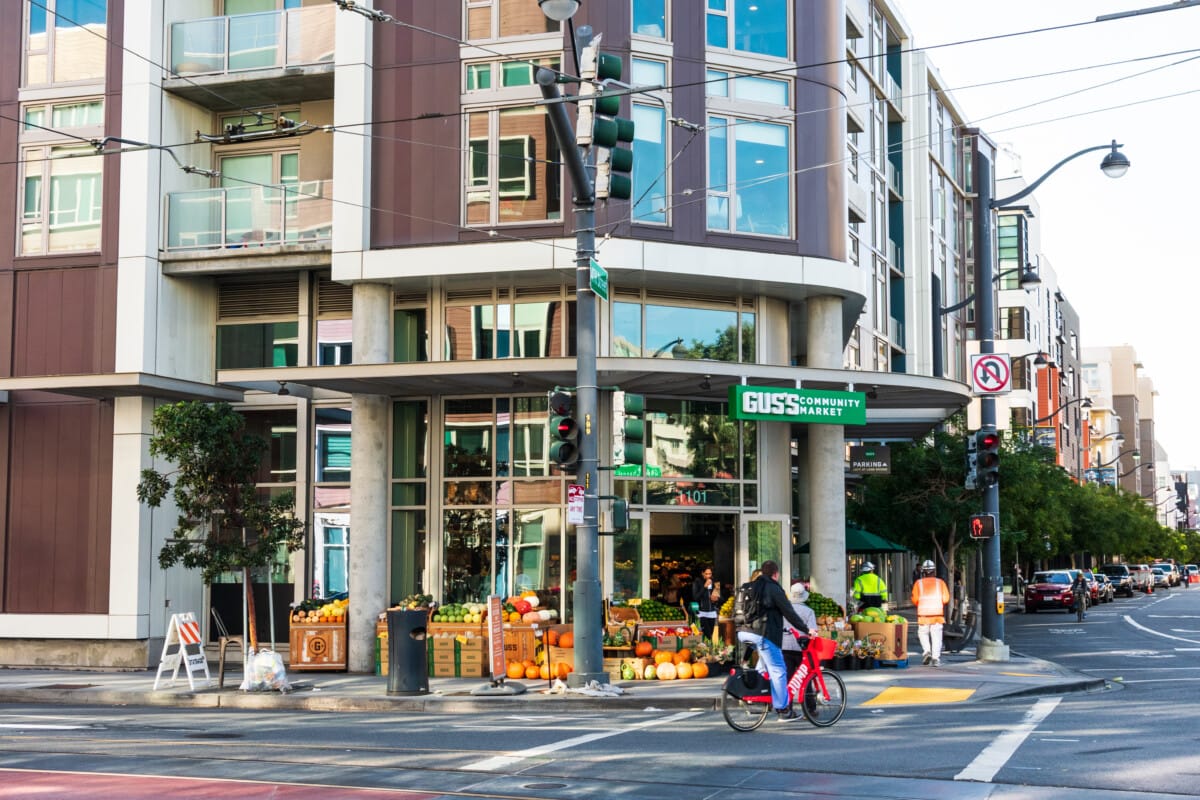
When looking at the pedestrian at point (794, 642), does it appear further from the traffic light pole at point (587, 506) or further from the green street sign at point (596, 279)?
the green street sign at point (596, 279)

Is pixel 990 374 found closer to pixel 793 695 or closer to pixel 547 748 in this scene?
pixel 793 695

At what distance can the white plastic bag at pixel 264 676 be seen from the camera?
19.6m

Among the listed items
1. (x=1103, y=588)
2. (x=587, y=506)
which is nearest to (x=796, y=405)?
(x=587, y=506)

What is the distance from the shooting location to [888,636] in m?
22.2

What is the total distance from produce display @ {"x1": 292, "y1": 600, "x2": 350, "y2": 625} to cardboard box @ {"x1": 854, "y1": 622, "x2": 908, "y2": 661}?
862 centimetres

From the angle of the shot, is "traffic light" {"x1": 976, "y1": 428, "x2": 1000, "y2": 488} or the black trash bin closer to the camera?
the black trash bin

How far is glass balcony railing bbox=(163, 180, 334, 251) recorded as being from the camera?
25297 millimetres

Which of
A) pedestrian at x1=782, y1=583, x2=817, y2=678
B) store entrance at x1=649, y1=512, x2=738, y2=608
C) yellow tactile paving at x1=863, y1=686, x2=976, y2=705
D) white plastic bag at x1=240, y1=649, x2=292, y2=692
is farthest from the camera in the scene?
store entrance at x1=649, y1=512, x2=738, y2=608

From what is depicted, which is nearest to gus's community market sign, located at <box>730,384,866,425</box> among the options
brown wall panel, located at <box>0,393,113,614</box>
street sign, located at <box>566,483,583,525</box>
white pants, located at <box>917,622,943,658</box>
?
white pants, located at <box>917,622,943,658</box>

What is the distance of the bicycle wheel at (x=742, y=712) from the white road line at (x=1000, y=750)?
2.40 m

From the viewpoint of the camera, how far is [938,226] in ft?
189

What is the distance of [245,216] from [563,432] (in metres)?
10.4

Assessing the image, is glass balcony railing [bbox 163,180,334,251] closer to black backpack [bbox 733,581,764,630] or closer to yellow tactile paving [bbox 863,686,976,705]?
yellow tactile paving [bbox 863,686,976,705]

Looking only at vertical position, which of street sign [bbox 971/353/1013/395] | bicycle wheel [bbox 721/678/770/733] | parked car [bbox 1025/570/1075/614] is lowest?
parked car [bbox 1025/570/1075/614]
